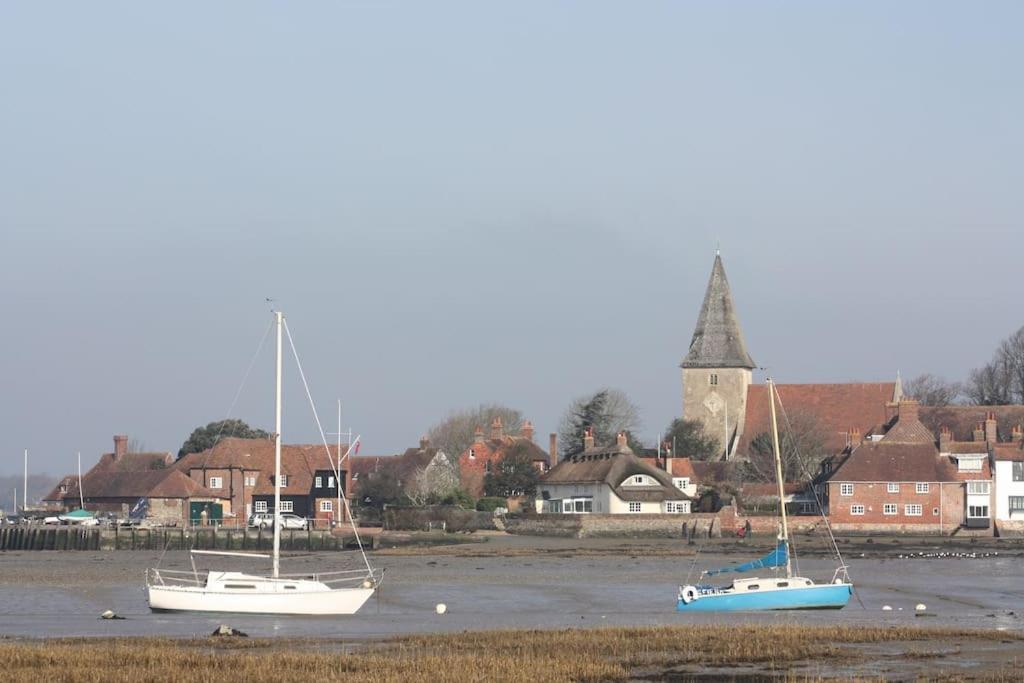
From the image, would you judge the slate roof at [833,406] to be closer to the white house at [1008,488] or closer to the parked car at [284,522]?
the white house at [1008,488]

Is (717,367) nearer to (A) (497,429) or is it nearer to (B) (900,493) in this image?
(A) (497,429)

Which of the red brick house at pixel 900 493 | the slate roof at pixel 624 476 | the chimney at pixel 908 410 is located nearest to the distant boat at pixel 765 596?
the red brick house at pixel 900 493

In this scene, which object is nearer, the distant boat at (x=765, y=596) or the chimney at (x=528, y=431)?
the distant boat at (x=765, y=596)

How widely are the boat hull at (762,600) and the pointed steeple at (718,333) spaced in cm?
7936

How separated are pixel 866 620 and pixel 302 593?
1398 cm

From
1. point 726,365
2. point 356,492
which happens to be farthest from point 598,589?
point 726,365

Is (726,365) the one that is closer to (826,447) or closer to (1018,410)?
(826,447)

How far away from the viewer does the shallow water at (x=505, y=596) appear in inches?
1515

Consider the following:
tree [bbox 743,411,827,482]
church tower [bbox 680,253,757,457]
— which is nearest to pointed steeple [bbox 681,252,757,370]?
church tower [bbox 680,253,757,457]

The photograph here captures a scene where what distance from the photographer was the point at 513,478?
10294 cm

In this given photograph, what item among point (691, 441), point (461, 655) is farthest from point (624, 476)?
point (461, 655)

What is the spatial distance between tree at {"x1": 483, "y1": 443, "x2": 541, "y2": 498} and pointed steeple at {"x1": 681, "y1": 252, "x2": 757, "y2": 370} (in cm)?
2313

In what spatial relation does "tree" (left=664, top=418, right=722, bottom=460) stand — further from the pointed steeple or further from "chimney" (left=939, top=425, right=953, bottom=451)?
"chimney" (left=939, top=425, right=953, bottom=451)

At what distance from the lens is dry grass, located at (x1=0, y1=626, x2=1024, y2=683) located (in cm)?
2706
